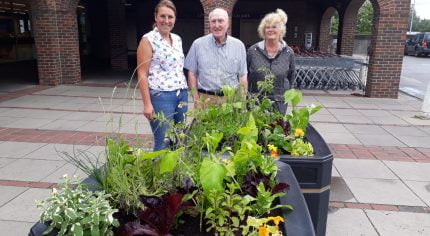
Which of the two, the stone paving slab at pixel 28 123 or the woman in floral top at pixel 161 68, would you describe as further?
the stone paving slab at pixel 28 123

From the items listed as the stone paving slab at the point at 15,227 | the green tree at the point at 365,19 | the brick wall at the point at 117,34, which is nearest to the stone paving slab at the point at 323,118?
the stone paving slab at the point at 15,227

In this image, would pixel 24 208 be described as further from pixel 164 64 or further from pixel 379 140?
pixel 379 140

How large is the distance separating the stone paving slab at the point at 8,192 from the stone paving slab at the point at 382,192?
3.41 m

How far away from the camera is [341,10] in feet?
49.2

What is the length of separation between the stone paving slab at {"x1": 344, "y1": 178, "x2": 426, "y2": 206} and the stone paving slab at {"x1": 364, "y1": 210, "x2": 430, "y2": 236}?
0.25 meters

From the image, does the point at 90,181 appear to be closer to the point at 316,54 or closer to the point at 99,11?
the point at 316,54

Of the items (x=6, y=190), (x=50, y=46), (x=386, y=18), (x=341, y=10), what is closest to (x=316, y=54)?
(x=386, y=18)

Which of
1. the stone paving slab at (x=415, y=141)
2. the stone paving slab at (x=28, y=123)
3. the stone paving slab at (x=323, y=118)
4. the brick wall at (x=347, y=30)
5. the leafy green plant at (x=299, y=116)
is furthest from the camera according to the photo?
the brick wall at (x=347, y=30)

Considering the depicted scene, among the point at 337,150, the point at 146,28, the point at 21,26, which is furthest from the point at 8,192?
the point at 21,26

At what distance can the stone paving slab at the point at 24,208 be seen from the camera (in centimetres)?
316

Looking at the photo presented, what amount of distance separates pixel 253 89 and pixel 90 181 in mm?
2074

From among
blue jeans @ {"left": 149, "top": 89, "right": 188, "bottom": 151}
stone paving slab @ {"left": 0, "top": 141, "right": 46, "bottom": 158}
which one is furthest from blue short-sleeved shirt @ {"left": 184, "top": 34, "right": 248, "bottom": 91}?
stone paving slab @ {"left": 0, "top": 141, "right": 46, "bottom": 158}

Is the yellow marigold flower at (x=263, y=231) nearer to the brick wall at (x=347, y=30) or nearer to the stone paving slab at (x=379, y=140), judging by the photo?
the stone paving slab at (x=379, y=140)

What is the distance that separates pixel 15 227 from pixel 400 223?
3.30 meters
